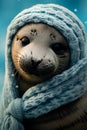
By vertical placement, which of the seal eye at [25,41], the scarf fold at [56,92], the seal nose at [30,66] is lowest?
the scarf fold at [56,92]

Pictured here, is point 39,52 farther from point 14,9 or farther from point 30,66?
point 14,9

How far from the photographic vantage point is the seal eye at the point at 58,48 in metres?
1.10

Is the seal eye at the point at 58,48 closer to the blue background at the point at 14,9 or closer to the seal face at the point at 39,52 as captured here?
the seal face at the point at 39,52

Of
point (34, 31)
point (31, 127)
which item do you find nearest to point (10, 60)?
point (34, 31)

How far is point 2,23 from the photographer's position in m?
1.19

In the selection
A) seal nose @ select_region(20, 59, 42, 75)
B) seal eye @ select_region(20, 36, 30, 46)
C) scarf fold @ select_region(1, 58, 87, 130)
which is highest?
seal eye @ select_region(20, 36, 30, 46)

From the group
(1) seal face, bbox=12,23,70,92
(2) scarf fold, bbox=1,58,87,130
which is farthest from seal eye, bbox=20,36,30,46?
(2) scarf fold, bbox=1,58,87,130

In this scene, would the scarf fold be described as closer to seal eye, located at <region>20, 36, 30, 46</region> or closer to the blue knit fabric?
the blue knit fabric

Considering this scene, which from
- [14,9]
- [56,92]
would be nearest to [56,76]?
[56,92]

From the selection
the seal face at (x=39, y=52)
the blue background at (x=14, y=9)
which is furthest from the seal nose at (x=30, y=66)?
the blue background at (x=14, y=9)

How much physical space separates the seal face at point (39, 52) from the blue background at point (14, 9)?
0.08m

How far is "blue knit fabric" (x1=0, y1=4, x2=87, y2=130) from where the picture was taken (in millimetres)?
1093

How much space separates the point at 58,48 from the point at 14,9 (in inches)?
7.9

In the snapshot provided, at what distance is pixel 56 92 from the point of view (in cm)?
111
